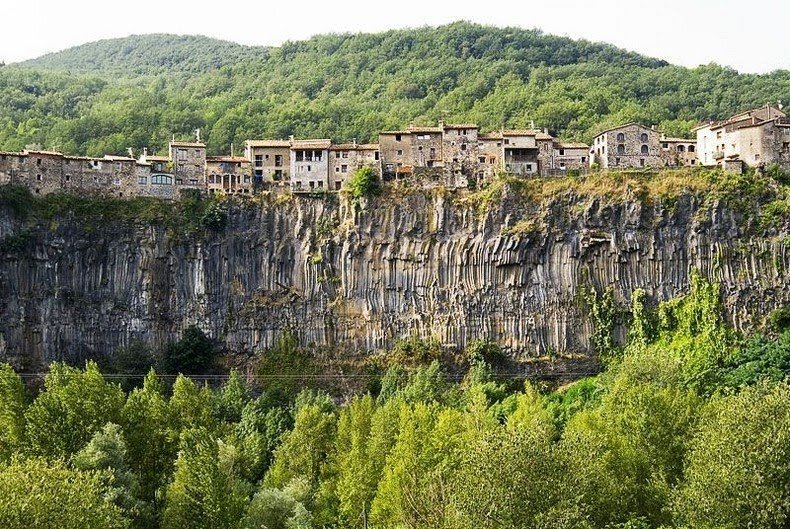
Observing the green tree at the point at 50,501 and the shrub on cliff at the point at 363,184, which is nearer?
the green tree at the point at 50,501

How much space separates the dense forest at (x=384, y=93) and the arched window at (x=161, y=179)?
65.7 feet

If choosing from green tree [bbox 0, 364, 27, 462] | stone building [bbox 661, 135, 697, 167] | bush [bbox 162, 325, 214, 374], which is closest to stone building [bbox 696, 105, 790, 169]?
stone building [bbox 661, 135, 697, 167]

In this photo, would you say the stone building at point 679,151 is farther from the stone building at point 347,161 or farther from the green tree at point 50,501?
the green tree at point 50,501

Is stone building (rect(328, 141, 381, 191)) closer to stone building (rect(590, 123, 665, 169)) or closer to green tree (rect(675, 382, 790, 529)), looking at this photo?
stone building (rect(590, 123, 665, 169))

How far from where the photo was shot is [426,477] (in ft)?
170

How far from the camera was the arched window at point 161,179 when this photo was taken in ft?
294

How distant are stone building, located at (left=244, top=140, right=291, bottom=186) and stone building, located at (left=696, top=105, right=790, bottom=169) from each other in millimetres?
33412

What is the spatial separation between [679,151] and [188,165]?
1592 inches

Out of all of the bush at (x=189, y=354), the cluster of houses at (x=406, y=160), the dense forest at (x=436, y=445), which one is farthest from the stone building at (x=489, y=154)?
the bush at (x=189, y=354)

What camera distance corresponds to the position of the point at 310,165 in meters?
90.3

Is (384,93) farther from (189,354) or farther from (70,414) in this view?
(70,414)

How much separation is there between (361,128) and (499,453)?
2979 inches

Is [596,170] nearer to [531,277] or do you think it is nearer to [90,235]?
[531,277]

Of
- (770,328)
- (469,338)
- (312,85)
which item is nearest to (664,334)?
(770,328)
